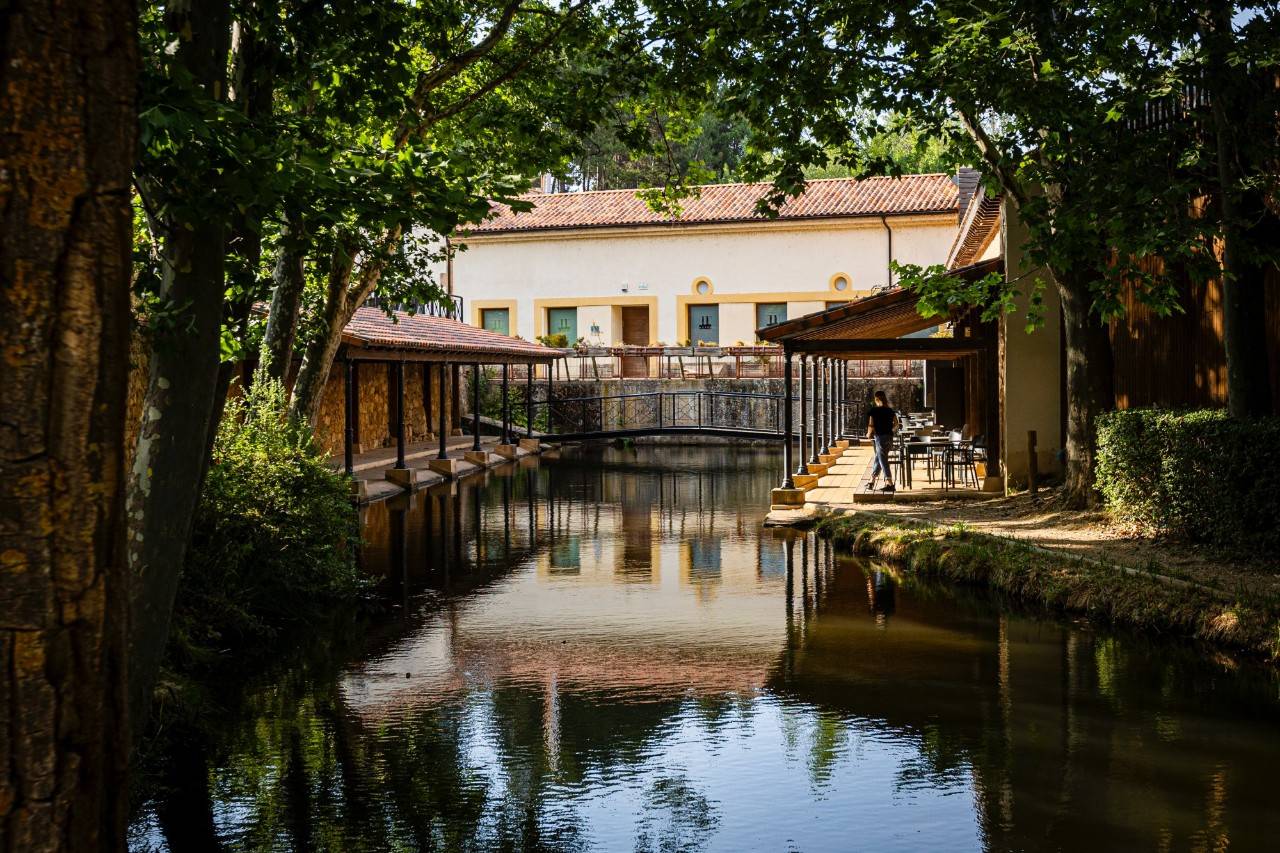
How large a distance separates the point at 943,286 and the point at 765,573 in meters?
3.69

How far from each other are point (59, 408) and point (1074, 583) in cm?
969

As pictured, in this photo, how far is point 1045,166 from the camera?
44.3 feet

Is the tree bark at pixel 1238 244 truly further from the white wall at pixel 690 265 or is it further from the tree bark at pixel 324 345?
the white wall at pixel 690 265

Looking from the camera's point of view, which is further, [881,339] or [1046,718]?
[881,339]

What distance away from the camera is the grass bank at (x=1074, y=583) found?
9008 mm

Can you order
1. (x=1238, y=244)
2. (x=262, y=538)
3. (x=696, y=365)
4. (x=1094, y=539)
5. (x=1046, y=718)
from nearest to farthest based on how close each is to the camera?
(x=1046, y=718) < (x=262, y=538) < (x=1238, y=244) < (x=1094, y=539) < (x=696, y=365)

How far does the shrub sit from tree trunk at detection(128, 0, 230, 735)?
294cm

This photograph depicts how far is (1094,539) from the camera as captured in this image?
41.8 ft

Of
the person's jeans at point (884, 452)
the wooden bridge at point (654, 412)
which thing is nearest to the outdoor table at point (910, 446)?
the person's jeans at point (884, 452)

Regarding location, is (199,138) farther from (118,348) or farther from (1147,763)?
(1147,763)

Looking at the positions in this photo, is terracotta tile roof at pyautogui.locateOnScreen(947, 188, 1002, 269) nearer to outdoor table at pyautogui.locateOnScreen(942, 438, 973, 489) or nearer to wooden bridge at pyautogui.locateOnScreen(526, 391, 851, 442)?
outdoor table at pyautogui.locateOnScreen(942, 438, 973, 489)

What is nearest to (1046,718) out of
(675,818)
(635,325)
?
(675,818)

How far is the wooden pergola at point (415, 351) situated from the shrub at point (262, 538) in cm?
653

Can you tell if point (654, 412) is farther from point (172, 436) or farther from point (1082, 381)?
point (172, 436)
